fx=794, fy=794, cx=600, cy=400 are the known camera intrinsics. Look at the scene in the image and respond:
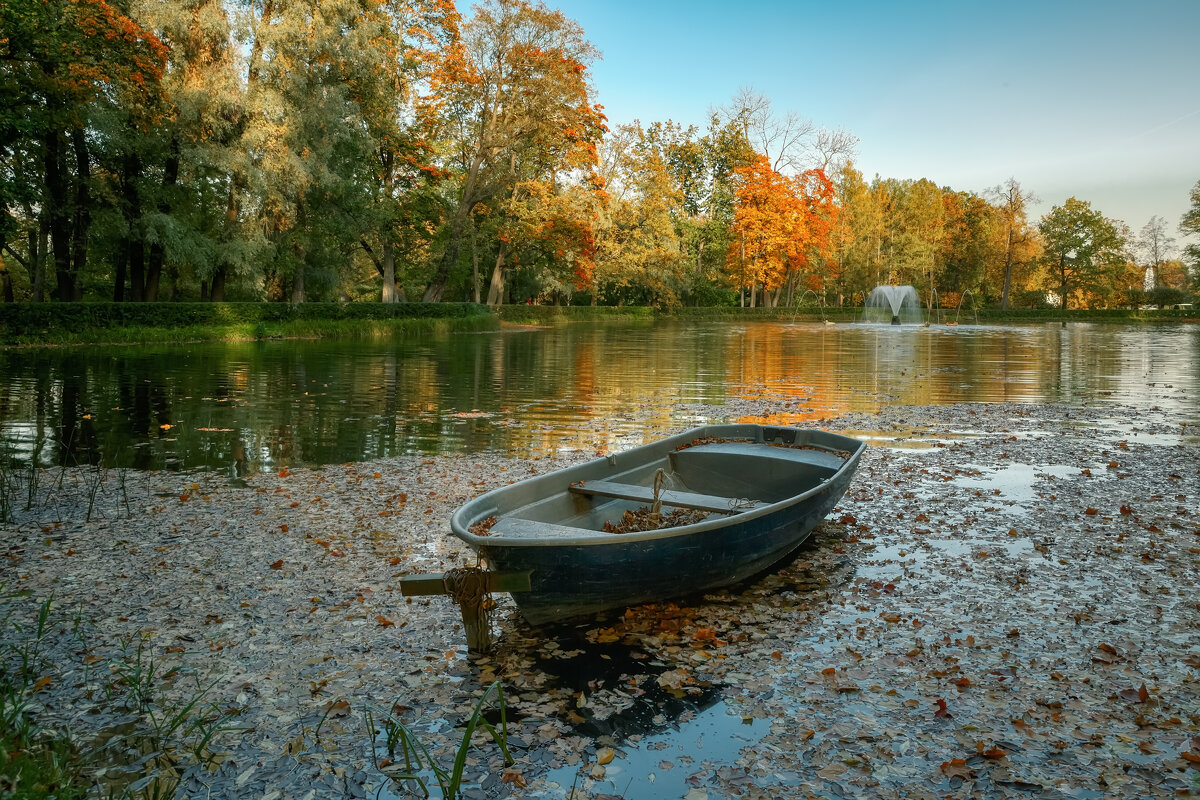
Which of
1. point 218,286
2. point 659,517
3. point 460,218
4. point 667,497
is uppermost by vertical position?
point 460,218

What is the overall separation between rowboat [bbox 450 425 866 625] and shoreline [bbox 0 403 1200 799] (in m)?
0.30

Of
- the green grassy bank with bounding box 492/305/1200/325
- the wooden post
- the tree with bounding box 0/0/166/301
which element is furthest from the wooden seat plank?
the green grassy bank with bounding box 492/305/1200/325

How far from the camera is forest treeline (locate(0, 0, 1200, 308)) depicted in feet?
84.1

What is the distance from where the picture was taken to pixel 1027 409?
14180 mm

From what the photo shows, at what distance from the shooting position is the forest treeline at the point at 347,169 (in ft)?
84.1

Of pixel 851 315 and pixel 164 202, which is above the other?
pixel 164 202

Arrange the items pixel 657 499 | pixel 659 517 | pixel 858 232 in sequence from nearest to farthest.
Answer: pixel 657 499, pixel 659 517, pixel 858 232

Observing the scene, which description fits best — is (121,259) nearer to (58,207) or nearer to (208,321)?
Answer: (58,207)

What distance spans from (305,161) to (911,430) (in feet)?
80.4

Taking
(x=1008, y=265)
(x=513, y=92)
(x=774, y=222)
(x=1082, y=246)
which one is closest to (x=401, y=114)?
(x=513, y=92)

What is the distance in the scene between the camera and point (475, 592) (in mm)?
4441

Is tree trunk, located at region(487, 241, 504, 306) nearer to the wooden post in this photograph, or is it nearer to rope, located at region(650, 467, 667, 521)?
rope, located at region(650, 467, 667, 521)

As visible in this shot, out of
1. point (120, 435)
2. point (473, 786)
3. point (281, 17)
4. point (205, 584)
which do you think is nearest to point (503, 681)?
point (473, 786)

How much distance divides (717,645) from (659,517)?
4.42 feet
